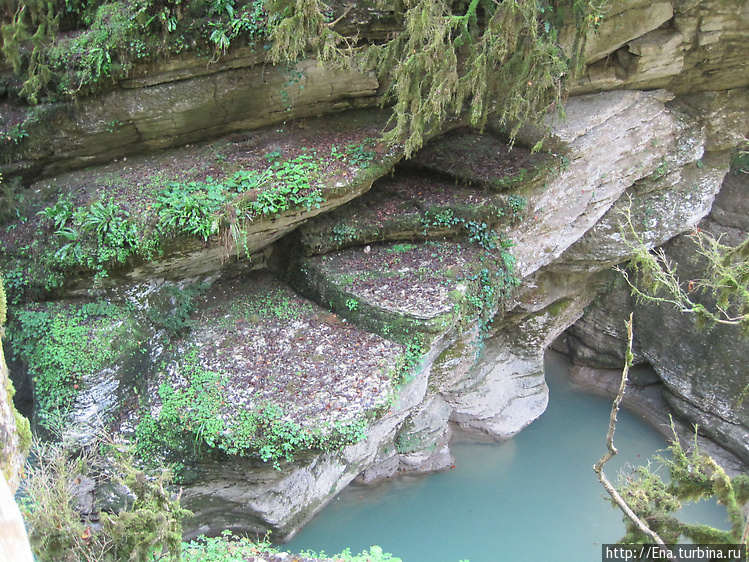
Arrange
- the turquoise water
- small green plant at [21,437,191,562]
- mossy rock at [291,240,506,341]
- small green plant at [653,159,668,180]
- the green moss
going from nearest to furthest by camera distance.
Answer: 1. small green plant at [21,437,191,562]
2. mossy rock at [291,240,506,341]
3. the turquoise water
4. small green plant at [653,159,668,180]
5. the green moss

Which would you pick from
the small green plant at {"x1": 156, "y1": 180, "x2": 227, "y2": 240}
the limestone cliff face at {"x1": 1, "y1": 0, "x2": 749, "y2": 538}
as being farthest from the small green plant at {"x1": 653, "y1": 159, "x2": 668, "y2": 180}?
the small green plant at {"x1": 156, "y1": 180, "x2": 227, "y2": 240}

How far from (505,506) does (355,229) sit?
6657 millimetres

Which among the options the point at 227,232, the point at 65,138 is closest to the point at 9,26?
the point at 65,138

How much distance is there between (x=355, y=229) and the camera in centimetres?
887

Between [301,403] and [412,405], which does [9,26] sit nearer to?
[301,403]

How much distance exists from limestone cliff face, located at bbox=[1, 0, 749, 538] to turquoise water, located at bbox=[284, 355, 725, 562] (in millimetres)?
932

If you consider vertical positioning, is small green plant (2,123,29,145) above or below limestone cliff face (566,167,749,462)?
above

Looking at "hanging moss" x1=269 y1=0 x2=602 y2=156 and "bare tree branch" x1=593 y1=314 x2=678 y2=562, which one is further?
"hanging moss" x1=269 y1=0 x2=602 y2=156

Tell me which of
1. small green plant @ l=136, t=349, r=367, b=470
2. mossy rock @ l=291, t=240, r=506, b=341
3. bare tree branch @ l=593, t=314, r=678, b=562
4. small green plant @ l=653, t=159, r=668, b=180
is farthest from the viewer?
small green plant @ l=653, t=159, r=668, b=180

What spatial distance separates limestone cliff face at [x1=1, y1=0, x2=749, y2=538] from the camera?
7.70 metres

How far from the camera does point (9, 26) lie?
7684 millimetres

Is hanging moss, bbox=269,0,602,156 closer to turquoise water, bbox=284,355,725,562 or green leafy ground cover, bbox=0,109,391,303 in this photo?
green leafy ground cover, bbox=0,109,391,303

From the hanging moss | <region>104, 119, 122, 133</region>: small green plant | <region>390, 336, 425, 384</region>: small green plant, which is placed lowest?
<region>390, 336, 425, 384</region>: small green plant

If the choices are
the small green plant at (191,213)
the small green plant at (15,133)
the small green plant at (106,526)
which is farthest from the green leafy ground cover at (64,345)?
the small green plant at (15,133)
